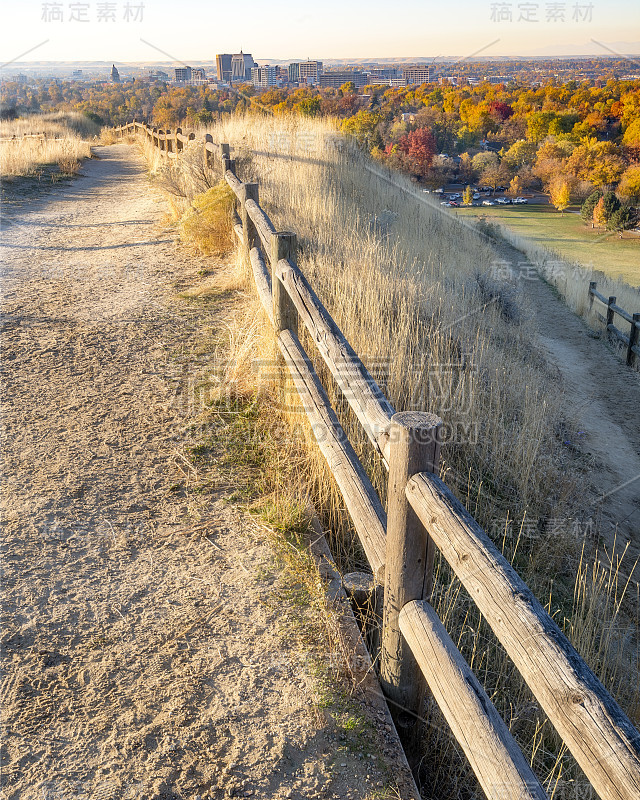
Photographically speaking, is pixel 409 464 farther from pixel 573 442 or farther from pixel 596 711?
pixel 573 442

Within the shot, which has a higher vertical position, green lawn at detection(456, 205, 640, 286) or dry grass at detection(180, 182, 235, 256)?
dry grass at detection(180, 182, 235, 256)

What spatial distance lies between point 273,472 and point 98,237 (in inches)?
287

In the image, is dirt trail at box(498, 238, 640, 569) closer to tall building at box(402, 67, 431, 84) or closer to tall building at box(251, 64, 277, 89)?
tall building at box(251, 64, 277, 89)

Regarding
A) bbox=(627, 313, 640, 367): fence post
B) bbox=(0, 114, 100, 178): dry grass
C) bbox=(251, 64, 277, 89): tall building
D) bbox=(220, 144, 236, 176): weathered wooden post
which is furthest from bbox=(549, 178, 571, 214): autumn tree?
bbox=(220, 144, 236, 176): weathered wooden post

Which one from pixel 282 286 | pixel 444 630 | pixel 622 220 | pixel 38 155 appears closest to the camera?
pixel 444 630

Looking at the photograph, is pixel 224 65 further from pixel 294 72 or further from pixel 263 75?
pixel 294 72

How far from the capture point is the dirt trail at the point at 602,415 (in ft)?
20.7

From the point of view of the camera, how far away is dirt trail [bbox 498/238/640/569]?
20.7ft

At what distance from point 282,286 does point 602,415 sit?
8.12m

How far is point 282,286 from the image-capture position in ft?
14.8

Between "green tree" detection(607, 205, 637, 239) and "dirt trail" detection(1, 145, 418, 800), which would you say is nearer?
"dirt trail" detection(1, 145, 418, 800)

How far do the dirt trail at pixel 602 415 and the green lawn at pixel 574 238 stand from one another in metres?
19.1

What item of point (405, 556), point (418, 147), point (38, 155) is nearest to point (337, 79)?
point (418, 147)

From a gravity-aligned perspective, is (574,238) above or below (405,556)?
below
